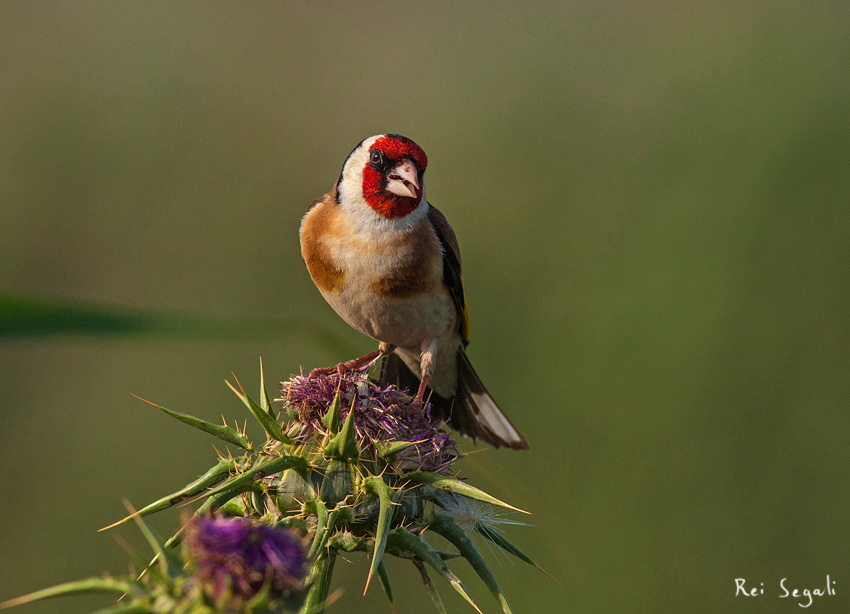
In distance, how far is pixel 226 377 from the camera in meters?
7.30

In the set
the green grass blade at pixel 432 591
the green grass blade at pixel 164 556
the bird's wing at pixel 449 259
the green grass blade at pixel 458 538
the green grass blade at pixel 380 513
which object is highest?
the bird's wing at pixel 449 259

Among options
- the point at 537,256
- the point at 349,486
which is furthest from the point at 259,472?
the point at 537,256

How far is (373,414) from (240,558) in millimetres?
1523

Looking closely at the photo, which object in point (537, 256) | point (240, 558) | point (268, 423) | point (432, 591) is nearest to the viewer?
point (240, 558)

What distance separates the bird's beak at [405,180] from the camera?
164 inches

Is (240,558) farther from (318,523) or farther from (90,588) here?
(318,523)

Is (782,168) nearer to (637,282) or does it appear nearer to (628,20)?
(637,282)

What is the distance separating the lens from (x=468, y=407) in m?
5.09

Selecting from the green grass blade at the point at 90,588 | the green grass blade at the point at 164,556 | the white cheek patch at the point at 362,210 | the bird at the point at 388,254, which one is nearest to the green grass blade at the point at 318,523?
the green grass blade at the point at 164,556

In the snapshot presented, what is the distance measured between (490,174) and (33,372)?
17.2ft

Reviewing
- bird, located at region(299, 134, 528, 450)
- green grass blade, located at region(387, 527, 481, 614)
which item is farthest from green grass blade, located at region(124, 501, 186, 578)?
bird, located at region(299, 134, 528, 450)

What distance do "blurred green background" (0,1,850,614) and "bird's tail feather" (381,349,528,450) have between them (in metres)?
0.75

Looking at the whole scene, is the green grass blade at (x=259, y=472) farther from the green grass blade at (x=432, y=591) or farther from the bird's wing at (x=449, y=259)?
the bird's wing at (x=449, y=259)

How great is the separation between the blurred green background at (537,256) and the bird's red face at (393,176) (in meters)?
2.12
